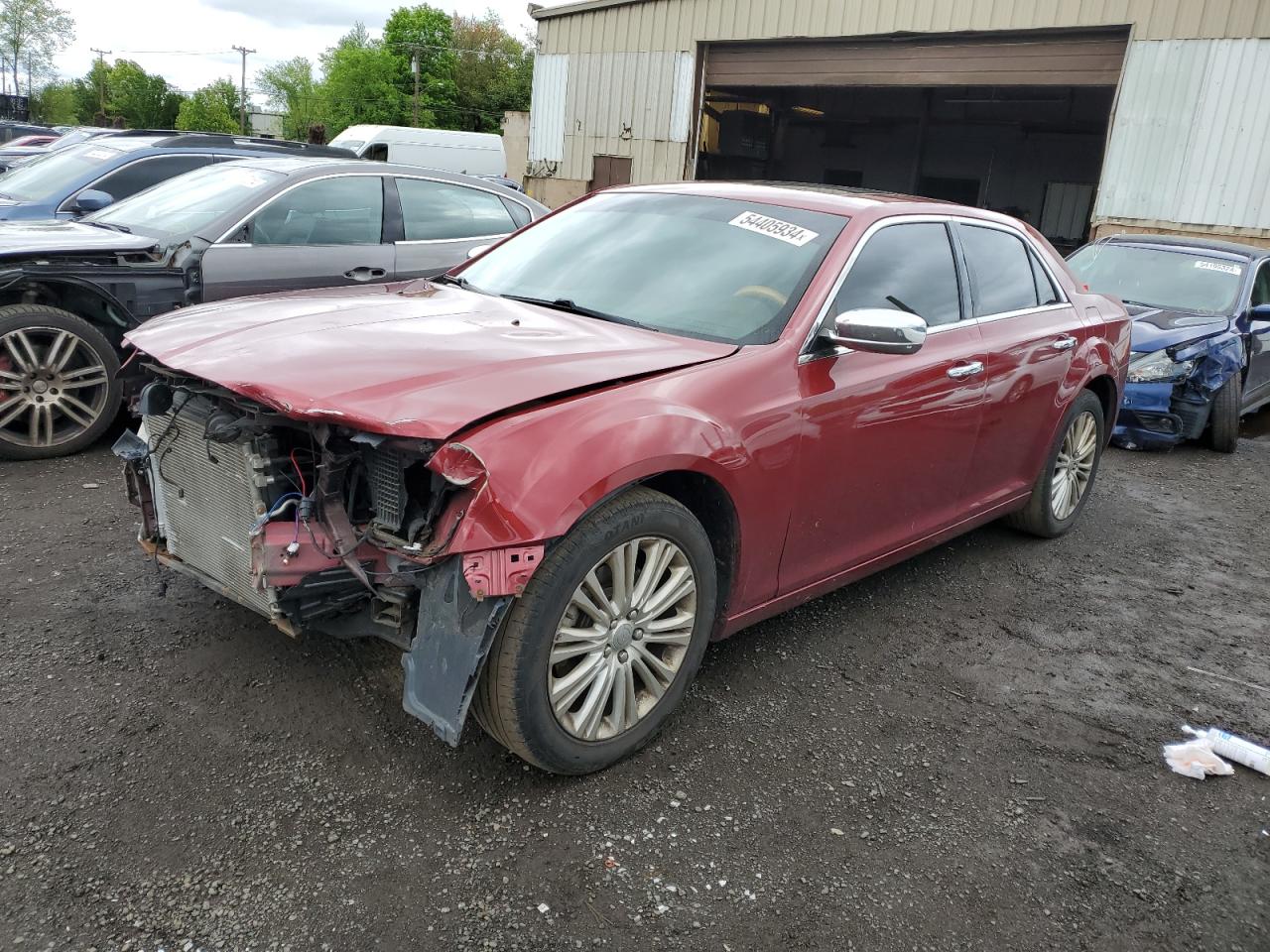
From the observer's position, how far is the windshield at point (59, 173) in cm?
781

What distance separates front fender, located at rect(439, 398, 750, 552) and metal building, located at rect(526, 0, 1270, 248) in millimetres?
13677

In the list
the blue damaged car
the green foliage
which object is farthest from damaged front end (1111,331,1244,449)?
the green foliage

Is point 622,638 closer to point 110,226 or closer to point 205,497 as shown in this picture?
point 205,497

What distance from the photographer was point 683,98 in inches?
734

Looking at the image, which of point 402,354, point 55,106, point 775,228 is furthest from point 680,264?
point 55,106

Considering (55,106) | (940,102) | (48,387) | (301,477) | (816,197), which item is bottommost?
(48,387)

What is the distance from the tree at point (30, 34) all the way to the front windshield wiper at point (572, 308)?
350 feet

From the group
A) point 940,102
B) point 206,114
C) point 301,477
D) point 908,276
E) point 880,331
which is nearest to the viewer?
point 301,477

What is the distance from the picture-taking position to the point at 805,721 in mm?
3281

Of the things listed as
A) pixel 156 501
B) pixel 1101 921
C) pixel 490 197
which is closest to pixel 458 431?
pixel 156 501

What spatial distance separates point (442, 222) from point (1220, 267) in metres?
6.59

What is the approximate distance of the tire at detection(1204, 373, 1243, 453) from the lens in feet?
24.9

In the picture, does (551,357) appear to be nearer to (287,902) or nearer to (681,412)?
(681,412)

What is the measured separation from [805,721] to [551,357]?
1.49 m
